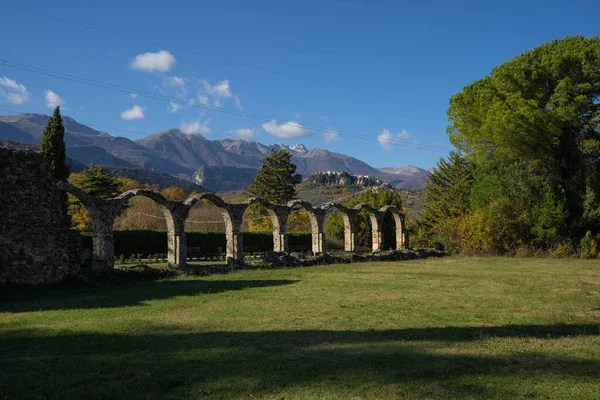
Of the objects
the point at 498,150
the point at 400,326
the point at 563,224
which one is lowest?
the point at 400,326

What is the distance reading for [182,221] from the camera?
18703mm

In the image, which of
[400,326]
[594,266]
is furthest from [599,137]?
Result: [400,326]

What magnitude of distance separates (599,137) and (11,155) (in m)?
24.5

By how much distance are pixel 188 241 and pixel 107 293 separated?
64.4 ft

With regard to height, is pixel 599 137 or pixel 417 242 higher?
pixel 599 137

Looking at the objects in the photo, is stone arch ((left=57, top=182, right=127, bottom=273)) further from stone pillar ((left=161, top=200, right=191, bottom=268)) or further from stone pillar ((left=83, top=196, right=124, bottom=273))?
stone pillar ((left=161, top=200, right=191, bottom=268))

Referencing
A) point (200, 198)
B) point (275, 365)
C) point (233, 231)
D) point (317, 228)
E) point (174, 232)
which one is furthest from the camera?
point (317, 228)

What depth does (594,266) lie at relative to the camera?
18922mm

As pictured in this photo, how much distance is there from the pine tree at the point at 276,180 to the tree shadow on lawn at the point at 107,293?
127 feet

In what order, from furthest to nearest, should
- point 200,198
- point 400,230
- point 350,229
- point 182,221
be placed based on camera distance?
point 400,230 < point 350,229 < point 200,198 < point 182,221

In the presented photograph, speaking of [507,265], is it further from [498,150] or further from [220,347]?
[220,347]

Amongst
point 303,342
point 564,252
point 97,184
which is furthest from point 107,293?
point 97,184

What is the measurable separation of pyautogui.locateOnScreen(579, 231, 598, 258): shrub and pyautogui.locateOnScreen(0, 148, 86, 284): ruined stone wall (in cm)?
2199

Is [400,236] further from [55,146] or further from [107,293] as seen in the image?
[55,146]
